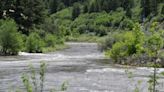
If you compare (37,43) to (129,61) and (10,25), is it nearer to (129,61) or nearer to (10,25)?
(10,25)

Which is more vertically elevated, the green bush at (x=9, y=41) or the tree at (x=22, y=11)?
the tree at (x=22, y=11)

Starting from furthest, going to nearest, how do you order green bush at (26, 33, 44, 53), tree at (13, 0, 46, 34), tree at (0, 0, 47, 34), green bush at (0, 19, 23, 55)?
tree at (13, 0, 46, 34)
tree at (0, 0, 47, 34)
green bush at (26, 33, 44, 53)
green bush at (0, 19, 23, 55)

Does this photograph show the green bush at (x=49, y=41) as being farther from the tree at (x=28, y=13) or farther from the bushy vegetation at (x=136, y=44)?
the bushy vegetation at (x=136, y=44)

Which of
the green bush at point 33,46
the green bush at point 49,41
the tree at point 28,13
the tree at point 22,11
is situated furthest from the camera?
the tree at point 28,13

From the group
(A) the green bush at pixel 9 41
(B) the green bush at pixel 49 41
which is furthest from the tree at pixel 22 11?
(A) the green bush at pixel 9 41

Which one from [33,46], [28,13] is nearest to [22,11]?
[28,13]

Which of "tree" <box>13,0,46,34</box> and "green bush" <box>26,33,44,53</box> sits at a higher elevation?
"tree" <box>13,0,46,34</box>

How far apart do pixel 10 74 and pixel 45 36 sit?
261 ft

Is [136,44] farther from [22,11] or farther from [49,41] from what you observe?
[22,11]

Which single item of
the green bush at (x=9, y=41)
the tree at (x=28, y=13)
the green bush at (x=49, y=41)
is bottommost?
the green bush at (x=49, y=41)

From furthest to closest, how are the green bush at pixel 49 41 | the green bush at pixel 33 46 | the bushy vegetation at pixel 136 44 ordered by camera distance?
the green bush at pixel 49 41 → the green bush at pixel 33 46 → the bushy vegetation at pixel 136 44

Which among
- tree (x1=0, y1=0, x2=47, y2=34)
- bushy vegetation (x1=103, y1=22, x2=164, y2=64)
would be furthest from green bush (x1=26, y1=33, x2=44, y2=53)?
tree (x1=0, y1=0, x2=47, y2=34)

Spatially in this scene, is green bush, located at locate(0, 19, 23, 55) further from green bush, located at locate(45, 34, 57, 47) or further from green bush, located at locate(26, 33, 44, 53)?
green bush, located at locate(45, 34, 57, 47)

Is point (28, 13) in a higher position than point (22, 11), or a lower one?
lower
